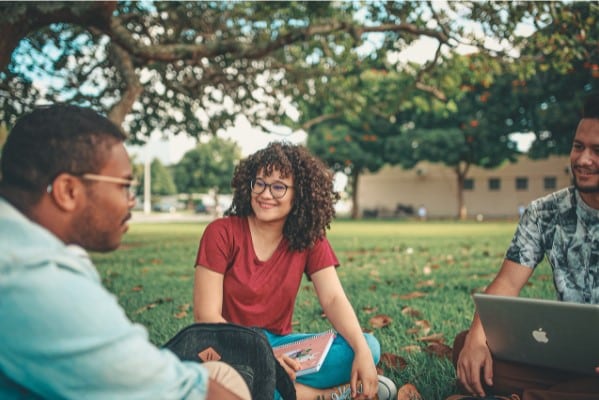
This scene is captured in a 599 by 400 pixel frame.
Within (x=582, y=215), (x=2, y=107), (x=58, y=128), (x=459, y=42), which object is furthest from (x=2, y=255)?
(x=2, y=107)

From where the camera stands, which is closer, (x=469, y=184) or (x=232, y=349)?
(x=232, y=349)

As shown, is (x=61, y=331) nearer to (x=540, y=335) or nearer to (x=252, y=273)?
(x=252, y=273)

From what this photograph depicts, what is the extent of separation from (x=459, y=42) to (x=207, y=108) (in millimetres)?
6079

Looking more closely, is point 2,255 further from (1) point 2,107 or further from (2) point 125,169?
(1) point 2,107

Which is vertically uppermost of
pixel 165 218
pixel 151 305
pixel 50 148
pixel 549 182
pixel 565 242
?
pixel 549 182

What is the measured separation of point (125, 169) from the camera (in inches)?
66.4

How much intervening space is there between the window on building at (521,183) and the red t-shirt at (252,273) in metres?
41.5

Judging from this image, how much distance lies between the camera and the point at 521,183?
136ft

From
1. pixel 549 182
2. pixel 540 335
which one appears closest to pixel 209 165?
pixel 549 182

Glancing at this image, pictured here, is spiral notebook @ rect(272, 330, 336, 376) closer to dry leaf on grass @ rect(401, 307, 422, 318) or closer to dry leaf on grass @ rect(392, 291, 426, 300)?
dry leaf on grass @ rect(401, 307, 422, 318)

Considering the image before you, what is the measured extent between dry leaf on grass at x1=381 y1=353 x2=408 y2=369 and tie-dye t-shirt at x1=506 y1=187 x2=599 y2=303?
3.26ft

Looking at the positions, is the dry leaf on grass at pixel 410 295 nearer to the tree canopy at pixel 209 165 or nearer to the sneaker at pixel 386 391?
the sneaker at pixel 386 391

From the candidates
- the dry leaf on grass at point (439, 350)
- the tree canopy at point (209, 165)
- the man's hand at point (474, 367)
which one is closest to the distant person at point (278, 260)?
the man's hand at point (474, 367)

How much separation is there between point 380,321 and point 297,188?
1.99 meters
